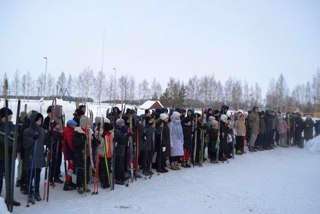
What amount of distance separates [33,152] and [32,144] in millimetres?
175

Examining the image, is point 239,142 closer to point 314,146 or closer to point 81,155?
point 314,146

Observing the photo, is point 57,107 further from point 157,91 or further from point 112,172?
point 157,91

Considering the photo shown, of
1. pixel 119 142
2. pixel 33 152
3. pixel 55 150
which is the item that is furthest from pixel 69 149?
pixel 119 142

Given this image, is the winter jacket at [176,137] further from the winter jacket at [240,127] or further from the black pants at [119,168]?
the winter jacket at [240,127]

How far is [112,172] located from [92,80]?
54578 millimetres

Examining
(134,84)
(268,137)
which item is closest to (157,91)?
(134,84)

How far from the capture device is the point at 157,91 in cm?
7412

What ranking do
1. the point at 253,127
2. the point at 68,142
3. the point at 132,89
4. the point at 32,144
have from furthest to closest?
the point at 132,89, the point at 253,127, the point at 68,142, the point at 32,144

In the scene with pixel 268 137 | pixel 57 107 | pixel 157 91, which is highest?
pixel 157 91

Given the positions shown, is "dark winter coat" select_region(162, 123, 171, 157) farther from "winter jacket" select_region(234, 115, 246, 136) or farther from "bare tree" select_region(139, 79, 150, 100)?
"bare tree" select_region(139, 79, 150, 100)

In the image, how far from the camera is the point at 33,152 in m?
6.08

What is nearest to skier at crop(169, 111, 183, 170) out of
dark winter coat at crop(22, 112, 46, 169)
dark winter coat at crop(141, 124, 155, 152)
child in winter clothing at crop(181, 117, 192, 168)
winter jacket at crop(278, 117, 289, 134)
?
child in winter clothing at crop(181, 117, 192, 168)

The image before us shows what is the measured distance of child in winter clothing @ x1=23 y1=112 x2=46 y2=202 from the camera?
6.02 metres

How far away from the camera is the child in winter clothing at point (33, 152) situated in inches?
237
